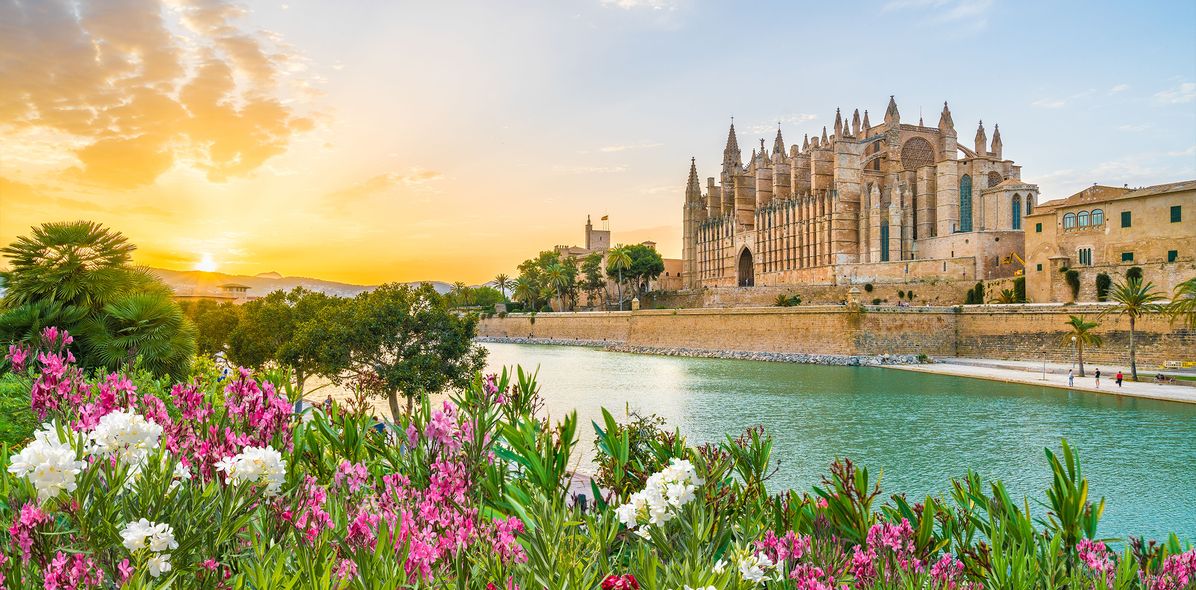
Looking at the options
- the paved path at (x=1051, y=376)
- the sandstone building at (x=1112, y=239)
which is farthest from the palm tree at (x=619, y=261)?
the sandstone building at (x=1112, y=239)

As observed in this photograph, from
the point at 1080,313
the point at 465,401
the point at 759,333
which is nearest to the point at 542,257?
the point at 759,333

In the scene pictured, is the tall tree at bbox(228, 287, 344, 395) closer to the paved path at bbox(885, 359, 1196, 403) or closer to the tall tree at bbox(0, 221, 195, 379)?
the tall tree at bbox(0, 221, 195, 379)

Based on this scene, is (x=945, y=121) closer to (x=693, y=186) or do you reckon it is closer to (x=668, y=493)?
(x=693, y=186)

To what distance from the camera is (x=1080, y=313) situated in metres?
33.3

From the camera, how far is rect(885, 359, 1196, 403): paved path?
946 inches

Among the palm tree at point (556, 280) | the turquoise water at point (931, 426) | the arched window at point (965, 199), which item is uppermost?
the arched window at point (965, 199)

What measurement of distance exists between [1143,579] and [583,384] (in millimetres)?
28478

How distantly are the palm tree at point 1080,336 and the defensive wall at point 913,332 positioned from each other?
0.37 meters

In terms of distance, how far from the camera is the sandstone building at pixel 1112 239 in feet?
114

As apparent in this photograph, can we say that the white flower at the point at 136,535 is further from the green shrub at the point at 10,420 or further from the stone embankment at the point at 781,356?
the stone embankment at the point at 781,356

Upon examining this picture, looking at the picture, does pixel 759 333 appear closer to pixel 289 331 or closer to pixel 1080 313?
pixel 1080 313

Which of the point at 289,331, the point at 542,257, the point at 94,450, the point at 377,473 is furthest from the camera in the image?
the point at 542,257

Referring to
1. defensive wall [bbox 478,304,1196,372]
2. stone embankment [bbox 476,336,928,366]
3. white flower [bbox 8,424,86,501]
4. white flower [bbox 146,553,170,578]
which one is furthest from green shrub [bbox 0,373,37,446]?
stone embankment [bbox 476,336,928,366]

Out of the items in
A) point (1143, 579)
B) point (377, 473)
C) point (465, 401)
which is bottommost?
point (1143, 579)
